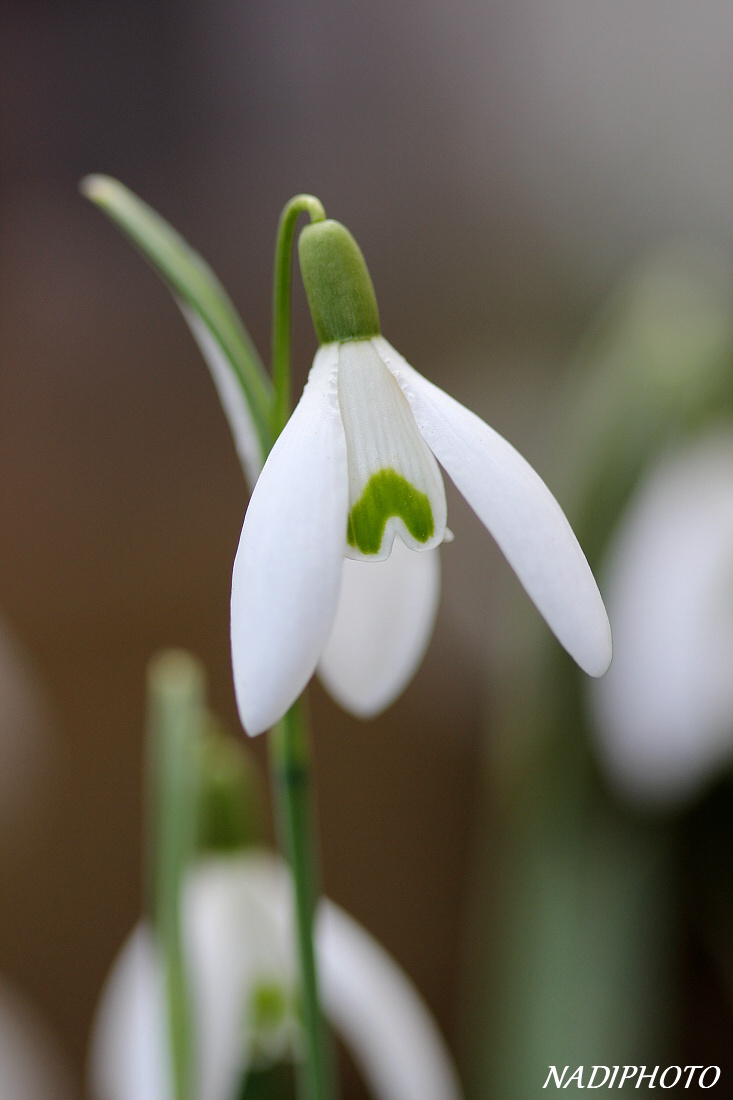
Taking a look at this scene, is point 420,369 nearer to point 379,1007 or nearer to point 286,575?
point 379,1007

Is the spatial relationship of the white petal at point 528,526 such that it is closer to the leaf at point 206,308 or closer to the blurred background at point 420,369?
the leaf at point 206,308

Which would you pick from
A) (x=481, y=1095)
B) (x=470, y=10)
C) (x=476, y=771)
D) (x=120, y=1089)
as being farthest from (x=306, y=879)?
(x=470, y=10)

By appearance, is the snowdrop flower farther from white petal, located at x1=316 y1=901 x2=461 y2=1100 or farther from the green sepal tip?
white petal, located at x1=316 y1=901 x2=461 y2=1100

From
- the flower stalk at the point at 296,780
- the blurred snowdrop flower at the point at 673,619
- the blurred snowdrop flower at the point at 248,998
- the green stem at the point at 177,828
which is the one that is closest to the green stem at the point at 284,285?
the flower stalk at the point at 296,780

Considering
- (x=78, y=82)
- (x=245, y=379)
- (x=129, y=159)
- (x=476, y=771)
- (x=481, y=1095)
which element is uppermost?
(x=78, y=82)

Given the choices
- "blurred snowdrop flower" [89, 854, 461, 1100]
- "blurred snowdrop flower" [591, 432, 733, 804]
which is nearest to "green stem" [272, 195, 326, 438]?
"blurred snowdrop flower" [89, 854, 461, 1100]

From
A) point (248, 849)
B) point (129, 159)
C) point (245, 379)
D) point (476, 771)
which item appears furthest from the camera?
point (129, 159)

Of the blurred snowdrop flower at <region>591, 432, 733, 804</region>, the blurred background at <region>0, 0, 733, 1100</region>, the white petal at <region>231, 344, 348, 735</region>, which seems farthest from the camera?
the blurred background at <region>0, 0, 733, 1100</region>

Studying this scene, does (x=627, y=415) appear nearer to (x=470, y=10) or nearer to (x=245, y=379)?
(x=245, y=379)
